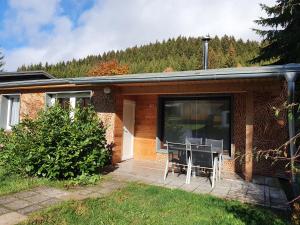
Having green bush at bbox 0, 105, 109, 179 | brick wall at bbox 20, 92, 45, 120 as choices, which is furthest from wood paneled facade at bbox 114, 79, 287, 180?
brick wall at bbox 20, 92, 45, 120

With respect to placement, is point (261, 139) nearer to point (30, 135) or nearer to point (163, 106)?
point (163, 106)

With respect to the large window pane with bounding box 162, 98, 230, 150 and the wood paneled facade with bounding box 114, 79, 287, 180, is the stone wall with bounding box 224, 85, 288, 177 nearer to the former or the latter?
the wood paneled facade with bounding box 114, 79, 287, 180

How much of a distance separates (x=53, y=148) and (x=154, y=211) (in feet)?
10.5

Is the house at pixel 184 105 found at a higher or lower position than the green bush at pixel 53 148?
higher

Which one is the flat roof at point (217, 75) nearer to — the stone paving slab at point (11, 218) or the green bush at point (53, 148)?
the green bush at point (53, 148)

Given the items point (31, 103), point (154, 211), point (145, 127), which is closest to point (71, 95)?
point (31, 103)

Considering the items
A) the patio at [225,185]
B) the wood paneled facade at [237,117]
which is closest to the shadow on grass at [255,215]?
the patio at [225,185]

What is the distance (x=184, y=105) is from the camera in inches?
350

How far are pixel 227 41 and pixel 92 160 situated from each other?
3409 cm

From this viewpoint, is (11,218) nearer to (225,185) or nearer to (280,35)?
(225,185)

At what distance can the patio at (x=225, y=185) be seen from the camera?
5.54 m

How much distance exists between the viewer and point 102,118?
866 centimetres

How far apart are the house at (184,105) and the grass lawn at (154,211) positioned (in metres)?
1.85

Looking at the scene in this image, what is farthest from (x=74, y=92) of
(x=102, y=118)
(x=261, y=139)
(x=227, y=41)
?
(x=227, y=41)
